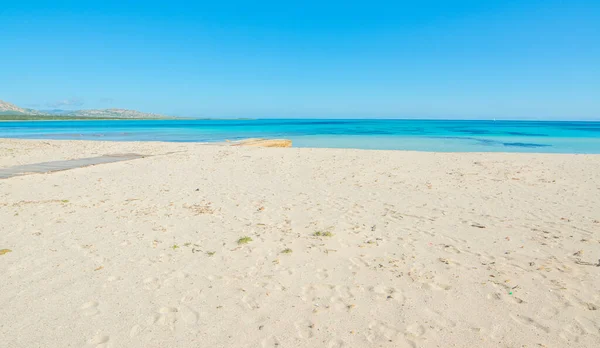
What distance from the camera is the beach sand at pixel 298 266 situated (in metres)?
3.56

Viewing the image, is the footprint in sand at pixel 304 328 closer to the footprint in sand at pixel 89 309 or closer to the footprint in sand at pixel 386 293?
the footprint in sand at pixel 386 293

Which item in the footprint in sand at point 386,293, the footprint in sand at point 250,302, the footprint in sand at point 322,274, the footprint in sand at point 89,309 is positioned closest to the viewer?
the footprint in sand at point 89,309

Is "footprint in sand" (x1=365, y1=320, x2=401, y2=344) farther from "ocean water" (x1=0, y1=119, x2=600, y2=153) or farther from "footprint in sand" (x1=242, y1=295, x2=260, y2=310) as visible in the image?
"ocean water" (x1=0, y1=119, x2=600, y2=153)

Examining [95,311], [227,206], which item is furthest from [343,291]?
[227,206]

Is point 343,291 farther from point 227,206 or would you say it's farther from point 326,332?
point 227,206

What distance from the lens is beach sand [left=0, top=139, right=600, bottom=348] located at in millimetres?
3557

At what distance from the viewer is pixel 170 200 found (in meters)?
8.79

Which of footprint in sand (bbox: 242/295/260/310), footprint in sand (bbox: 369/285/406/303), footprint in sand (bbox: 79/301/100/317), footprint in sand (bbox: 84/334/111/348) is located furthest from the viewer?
footprint in sand (bbox: 369/285/406/303)

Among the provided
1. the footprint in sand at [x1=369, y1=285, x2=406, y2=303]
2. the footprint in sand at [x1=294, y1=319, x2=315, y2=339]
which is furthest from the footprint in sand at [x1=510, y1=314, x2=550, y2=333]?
the footprint in sand at [x1=294, y1=319, x2=315, y2=339]

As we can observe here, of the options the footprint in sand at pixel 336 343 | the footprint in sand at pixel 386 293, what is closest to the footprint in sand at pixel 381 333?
the footprint in sand at pixel 336 343

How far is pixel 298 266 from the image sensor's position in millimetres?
5039

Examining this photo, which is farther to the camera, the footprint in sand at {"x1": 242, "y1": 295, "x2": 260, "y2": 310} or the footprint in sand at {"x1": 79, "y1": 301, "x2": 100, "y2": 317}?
the footprint in sand at {"x1": 242, "y1": 295, "x2": 260, "y2": 310}

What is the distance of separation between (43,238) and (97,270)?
1930 millimetres

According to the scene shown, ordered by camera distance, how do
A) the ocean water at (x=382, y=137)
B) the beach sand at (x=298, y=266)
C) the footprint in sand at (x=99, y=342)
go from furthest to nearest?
the ocean water at (x=382, y=137)
the beach sand at (x=298, y=266)
the footprint in sand at (x=99, y=342)
